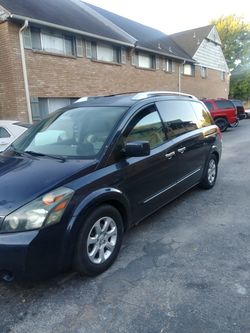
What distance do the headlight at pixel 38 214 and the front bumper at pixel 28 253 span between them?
0.06 meters

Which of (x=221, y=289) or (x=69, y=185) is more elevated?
(x=69, y=185)

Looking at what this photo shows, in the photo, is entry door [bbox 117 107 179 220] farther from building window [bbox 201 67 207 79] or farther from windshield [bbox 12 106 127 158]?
building window [bbox 201 67 207 79]

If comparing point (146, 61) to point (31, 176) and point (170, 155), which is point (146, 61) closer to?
point (170, 155)

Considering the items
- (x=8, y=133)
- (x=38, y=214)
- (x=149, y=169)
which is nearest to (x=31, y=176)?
(x=38, y=214)

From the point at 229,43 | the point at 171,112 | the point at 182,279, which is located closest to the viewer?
the point at 182,279

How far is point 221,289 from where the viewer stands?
107 inches

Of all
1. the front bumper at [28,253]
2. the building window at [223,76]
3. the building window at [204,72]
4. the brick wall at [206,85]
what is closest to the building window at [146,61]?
the brick wall at [206,85]

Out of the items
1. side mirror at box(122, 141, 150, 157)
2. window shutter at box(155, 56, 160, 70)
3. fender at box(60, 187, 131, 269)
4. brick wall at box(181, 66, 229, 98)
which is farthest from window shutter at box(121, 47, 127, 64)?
fender at box(60, 187, 131, 269)

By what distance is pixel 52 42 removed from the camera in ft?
42.1

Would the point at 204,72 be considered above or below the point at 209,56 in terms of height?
below

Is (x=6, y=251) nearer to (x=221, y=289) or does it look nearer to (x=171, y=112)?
(x=221, y=289)

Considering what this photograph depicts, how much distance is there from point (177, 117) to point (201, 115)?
115 centimetres

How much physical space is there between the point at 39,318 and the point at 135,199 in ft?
Result: 5.19

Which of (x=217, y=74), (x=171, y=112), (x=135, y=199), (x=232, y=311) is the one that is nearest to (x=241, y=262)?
(x=232, y=311)
